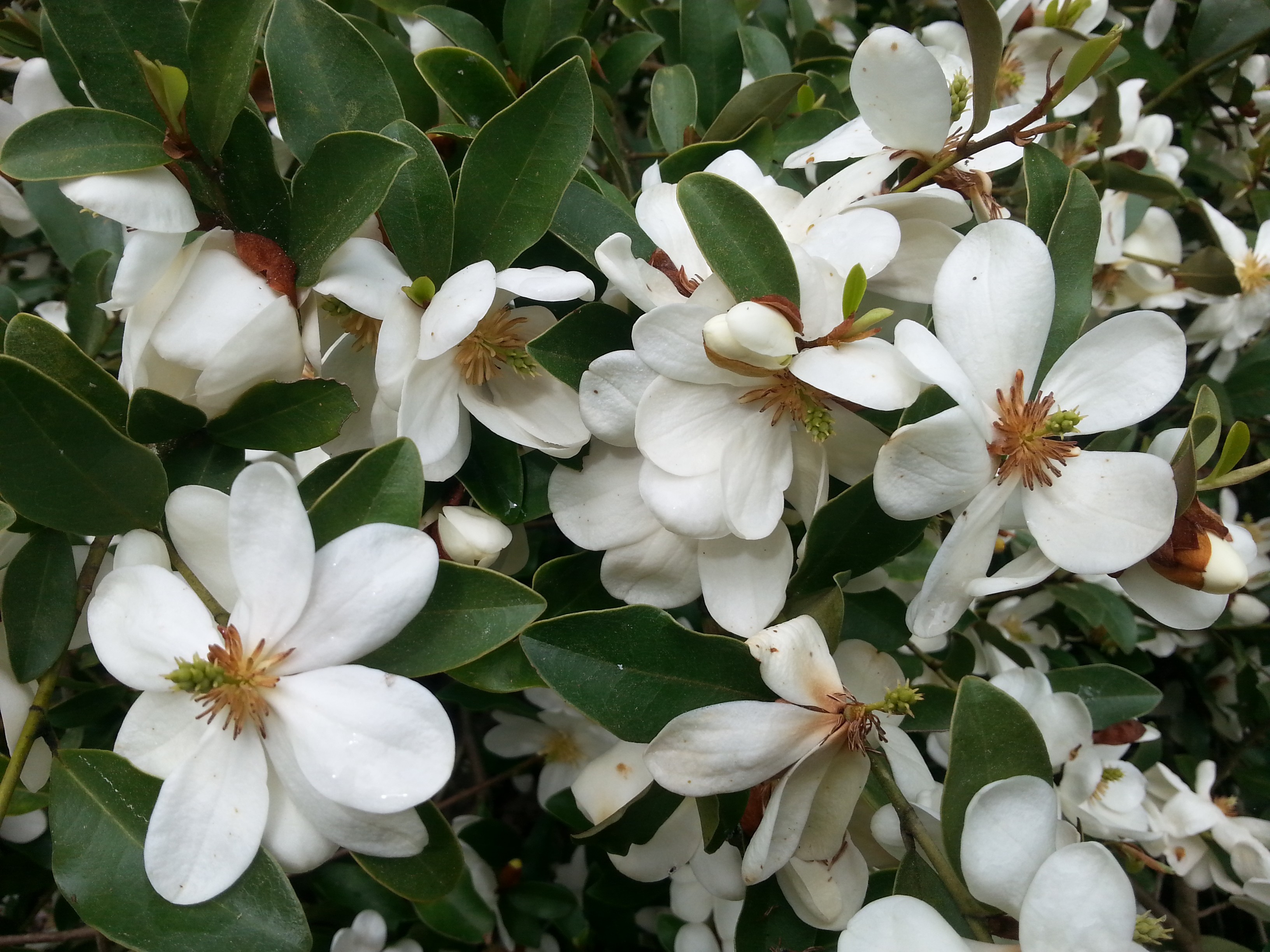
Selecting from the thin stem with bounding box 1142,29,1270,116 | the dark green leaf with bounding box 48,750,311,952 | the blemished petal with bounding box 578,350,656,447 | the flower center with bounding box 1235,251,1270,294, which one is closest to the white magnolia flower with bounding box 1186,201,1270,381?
the flower center with bounding box 1235,251,1270,294

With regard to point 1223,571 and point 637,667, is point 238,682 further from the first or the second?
point 1223,571

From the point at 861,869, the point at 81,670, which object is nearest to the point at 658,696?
the point at 861,869

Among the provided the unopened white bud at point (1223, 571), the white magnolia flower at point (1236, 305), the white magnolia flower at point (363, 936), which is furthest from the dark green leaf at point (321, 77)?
the white magnolia flower at point (1236, 305)

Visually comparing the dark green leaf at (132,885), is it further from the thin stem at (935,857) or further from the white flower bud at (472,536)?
the thin stem at (935,857)

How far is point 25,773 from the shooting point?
2.15 feet

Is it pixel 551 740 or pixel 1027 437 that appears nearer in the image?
pixel 1027 437

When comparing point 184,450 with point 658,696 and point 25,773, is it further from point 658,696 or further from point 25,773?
point 658,696

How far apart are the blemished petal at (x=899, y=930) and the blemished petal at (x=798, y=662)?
13 centimetres

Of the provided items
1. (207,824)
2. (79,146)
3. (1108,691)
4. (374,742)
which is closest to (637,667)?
(374,742)

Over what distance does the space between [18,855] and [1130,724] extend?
1.47 meters

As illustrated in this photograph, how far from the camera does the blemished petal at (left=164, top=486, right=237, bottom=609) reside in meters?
0.56

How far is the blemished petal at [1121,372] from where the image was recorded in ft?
1.92

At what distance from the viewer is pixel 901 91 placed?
0.62 meters

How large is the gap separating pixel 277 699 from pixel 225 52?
445 mm
